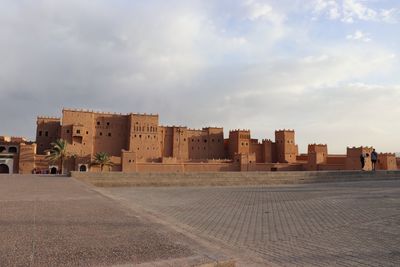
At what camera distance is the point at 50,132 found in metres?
52.8

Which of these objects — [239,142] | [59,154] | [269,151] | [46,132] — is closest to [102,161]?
[59,154]

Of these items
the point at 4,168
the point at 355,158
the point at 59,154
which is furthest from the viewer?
the point at 59,154

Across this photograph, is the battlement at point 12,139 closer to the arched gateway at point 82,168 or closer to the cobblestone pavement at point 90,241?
the arched gateway at point 82,168

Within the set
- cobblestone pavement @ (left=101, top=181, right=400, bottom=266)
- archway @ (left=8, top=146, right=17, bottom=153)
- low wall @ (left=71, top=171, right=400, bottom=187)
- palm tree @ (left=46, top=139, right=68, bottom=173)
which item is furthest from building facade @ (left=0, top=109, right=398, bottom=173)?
cobblestone pavement @ (left=101, top=181, right=400, bottom=266)

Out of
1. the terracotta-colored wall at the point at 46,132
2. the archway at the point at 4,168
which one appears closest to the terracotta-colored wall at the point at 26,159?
the archway at the point at 4,168

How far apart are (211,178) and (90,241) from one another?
14053 millimetres

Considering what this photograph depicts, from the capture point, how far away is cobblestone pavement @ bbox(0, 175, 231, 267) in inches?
134

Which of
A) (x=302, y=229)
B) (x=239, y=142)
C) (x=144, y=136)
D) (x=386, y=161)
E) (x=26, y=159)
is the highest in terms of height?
(x=144, y=136)

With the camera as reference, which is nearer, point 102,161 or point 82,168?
point 102,161

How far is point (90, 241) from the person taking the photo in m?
4.22

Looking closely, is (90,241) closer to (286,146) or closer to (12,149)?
(12,149)

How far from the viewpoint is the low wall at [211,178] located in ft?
53.9

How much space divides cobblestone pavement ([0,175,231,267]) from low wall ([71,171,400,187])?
32.2 ft

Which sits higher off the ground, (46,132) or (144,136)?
(46,132)
